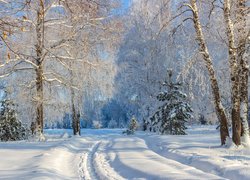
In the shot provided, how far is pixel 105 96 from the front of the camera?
22641 millimetres

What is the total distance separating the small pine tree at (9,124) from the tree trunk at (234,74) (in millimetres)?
16352

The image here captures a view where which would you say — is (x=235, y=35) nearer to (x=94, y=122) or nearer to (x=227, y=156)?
(x=227, y=156)

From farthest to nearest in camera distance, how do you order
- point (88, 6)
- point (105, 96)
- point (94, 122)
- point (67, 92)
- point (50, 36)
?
point (94, 122) → point (105, 96) → point (67, 92) → point (50, 36) → point (88, 6)

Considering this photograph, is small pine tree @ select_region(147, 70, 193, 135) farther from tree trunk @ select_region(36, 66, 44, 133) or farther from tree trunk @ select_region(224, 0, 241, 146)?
tree trunk @ select_region(224, 0, 241, 146)

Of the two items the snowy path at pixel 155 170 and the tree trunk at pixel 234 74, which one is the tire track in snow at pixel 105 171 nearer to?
the snowy path at pixel 155 170

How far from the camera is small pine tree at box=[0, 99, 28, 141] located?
2492 cm

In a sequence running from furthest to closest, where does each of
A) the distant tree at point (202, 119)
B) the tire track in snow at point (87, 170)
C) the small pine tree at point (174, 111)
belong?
the distant tree at point (202, 119)
the small pine tree at point (174, 111)
the tire track in snow at point (87, 170)

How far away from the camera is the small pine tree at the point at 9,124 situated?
24.9m

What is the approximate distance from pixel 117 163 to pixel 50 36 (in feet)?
35.9

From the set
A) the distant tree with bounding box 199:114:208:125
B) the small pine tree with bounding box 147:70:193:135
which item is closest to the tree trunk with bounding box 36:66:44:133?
the small pine tree with bounding box 147:70:193:135

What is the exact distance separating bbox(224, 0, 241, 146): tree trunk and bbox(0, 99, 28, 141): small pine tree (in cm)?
1635

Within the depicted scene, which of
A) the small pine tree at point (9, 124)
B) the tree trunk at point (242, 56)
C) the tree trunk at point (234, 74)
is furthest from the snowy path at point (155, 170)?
the small pine tree at point (9, 124)

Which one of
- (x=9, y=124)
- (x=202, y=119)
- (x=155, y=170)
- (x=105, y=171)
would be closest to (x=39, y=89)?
(x=9, y=124)

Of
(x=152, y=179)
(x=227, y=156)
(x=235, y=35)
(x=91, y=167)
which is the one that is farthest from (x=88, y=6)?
(x=235, y=35)
